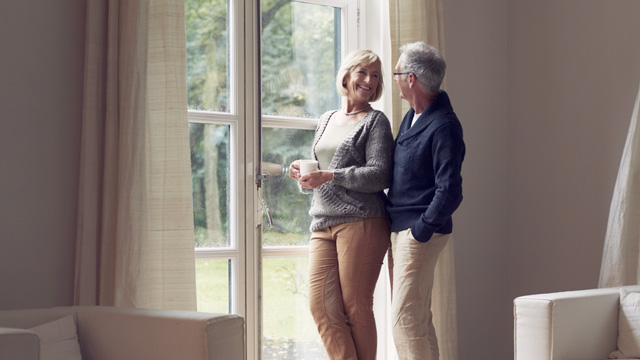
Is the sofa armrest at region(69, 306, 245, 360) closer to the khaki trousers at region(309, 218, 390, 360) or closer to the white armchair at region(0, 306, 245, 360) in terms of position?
the white armchair at region(0, 306, 245, 360)

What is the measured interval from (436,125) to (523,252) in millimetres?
1514

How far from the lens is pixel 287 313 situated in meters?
3.14

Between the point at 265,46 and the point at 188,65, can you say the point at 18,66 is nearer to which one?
the point at 188,65

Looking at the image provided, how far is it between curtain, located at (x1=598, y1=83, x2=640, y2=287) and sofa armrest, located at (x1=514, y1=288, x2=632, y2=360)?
453 millimetres

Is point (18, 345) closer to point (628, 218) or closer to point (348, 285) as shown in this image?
point (348, 285)

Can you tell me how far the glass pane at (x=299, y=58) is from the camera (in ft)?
10.2

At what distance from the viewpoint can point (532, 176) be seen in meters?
3.69

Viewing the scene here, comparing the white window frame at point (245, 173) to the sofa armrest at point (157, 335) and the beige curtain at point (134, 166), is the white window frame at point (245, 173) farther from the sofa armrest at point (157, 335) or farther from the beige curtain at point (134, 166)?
the sofa armrest at point (157, 335)

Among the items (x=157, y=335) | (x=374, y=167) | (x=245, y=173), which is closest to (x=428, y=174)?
(x=374, y=167)

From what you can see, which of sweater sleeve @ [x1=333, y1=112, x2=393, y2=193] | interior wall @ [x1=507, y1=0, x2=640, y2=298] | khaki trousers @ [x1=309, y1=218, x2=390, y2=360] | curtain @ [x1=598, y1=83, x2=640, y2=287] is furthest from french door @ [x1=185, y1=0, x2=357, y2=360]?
curtain @ [x1=598, y1=83, x2=640, y2=287]

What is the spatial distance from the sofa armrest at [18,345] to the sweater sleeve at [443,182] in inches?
54.5

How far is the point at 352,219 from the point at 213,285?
0.71m

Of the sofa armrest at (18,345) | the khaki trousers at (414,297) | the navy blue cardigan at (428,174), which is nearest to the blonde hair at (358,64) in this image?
the navy blue cardigan at (428,174)

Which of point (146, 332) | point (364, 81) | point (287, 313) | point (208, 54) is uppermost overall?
point (208, 54)
